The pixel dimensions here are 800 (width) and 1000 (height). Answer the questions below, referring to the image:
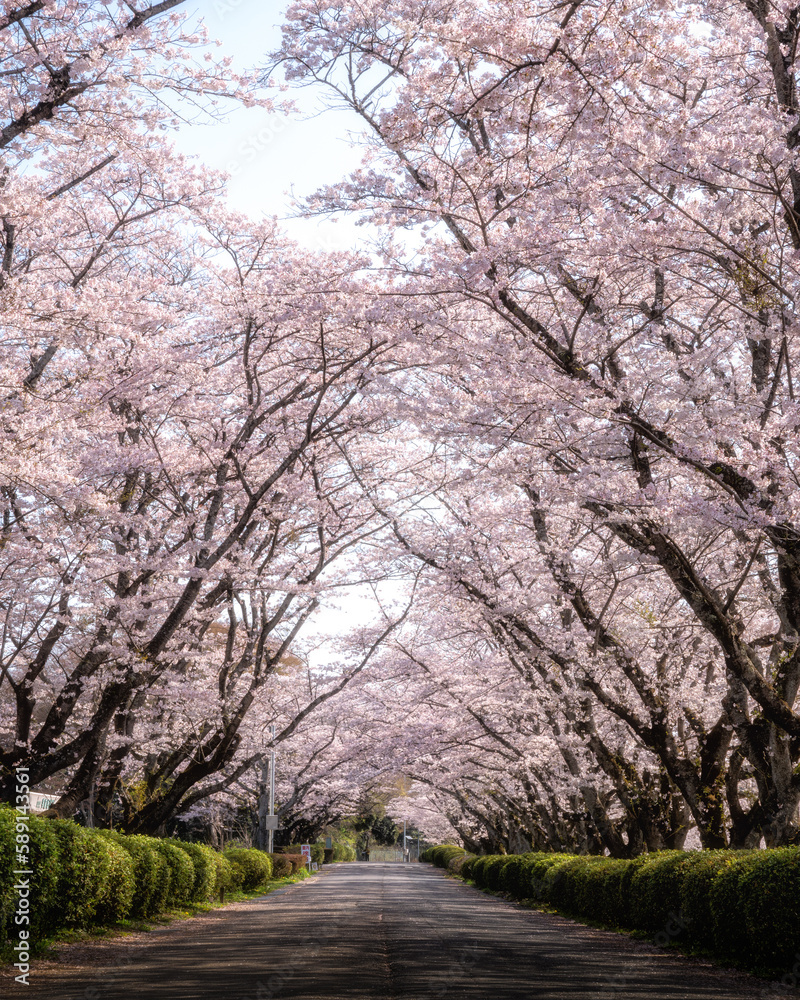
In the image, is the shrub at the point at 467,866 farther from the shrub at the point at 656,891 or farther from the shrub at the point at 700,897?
the shrub at the point at 700,897

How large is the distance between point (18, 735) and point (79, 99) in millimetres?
12020

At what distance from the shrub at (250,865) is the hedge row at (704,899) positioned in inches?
380

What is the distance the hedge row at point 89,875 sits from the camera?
8797mm

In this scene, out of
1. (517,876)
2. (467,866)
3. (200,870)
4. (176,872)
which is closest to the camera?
(176,872)

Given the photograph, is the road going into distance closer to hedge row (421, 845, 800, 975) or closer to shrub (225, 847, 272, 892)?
hedge row (421, 845, 800, 975)

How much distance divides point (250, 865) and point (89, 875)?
54.6ft

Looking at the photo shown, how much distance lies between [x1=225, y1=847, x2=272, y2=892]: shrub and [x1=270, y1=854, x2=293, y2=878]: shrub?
6.87m

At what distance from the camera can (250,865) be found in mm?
26156

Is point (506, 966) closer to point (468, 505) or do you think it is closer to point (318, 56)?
point (318, 56)

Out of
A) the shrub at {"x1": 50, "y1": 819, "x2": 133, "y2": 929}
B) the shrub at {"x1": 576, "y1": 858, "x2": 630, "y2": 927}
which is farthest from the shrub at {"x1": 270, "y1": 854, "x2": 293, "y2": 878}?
the shrub at {"x1": 50, "y1": 819, "x2": 133, "y2": 929}

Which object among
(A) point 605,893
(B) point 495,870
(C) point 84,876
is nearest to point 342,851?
(B) point 495,870

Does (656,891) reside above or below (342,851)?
above

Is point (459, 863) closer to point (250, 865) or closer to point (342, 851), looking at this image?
point (250, 865)

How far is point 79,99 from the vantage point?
7832 millimetres
